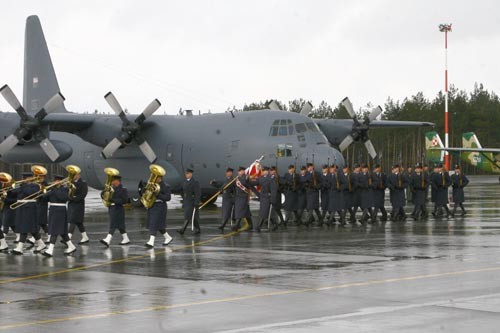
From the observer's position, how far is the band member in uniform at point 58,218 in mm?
17531

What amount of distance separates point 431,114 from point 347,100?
238 feet

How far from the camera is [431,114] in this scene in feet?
354

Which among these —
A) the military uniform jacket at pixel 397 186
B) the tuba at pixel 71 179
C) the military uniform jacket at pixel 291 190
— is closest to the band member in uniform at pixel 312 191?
the military uniform jacket at pixel 291 190

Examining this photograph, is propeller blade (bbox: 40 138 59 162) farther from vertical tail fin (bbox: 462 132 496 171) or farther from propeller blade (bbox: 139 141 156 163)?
vertical tail fin (bbox: 462 132 496 171)

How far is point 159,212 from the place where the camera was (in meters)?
19.8

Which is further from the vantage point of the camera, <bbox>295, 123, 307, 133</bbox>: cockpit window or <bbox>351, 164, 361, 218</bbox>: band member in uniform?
<bbox>295, 123, 307, 133</bbox>: cockpit window

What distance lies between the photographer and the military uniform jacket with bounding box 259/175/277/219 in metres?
24.1

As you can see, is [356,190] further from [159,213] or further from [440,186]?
[159,213]

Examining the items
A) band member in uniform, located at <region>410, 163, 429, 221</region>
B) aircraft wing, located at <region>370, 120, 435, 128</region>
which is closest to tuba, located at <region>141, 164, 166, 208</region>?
band member in uniform, located at <region>410, 163, 429, 221</region>

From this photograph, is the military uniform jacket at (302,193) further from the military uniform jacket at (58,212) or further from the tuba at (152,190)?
the military uniform jacket at (58,212)

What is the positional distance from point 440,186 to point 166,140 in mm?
10890

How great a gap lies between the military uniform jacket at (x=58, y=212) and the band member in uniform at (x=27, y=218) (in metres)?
0.60

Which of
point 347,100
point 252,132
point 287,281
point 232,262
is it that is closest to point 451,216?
point 252,132

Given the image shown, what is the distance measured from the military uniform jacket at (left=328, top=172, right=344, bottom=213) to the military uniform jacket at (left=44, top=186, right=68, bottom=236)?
9.60 m
